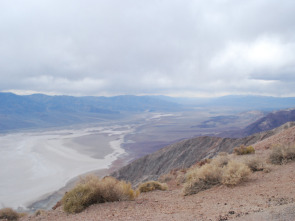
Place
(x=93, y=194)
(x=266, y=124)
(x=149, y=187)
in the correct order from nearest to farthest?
(x=93, y=194) < (x=149, y=187) < (x=266, y=124)

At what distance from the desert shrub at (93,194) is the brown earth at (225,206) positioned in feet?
1.03

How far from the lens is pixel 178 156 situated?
1555 inches

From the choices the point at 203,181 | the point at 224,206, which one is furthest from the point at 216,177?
the point at 224,206

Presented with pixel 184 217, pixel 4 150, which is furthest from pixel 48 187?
pixel 4 150

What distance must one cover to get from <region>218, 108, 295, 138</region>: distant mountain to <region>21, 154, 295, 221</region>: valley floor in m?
89.9

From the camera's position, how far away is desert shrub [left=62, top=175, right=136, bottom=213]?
8.10m

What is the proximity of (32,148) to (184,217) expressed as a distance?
3262 inches

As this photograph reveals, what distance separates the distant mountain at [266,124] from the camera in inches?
3737

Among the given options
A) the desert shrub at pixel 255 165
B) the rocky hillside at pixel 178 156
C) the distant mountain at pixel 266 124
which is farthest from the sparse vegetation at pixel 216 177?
the distant mountain at pixel 266 124

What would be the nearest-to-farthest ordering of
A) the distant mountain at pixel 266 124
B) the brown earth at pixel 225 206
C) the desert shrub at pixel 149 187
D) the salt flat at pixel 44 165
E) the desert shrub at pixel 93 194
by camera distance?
the brown earth at pixel 225 206 < the desert shrub at pixel 93 194 < the desert shrub at pixel 149 187 < the salt flat at pixel 44 165 < the distant mountain at pixel 266 124

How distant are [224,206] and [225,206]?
0.10 feet

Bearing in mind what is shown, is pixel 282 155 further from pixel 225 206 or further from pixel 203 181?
pixel 225 206

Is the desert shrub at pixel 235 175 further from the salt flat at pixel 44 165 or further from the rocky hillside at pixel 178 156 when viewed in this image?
the salt flat at pixel 44 165

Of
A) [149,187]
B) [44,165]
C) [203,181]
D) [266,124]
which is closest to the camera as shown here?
[203,181]
